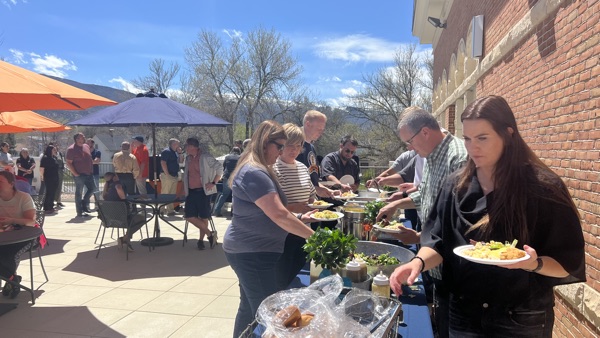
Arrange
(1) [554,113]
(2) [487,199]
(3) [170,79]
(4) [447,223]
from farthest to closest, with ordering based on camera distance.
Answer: (3) [170,79], (1) [554,113], (4) [447,223], (2) [487,199]

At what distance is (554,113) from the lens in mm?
4172

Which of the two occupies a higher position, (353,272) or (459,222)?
(459,222)

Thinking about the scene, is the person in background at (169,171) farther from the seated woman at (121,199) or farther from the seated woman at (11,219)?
the seated woman at (11,219)

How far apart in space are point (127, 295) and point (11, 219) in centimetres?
159

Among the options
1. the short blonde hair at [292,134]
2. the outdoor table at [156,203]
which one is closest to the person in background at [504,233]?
the short blonde hair at [292,134]

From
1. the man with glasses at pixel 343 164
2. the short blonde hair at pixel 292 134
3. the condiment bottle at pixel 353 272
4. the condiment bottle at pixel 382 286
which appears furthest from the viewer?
the man with glasses at pixel 343 164

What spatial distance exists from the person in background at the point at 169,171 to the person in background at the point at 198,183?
3.17m

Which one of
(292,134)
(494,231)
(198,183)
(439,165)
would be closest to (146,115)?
(198,183)

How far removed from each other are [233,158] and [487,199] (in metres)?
8.16

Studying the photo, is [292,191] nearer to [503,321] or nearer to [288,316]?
[503,321]

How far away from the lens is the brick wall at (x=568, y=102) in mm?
3236

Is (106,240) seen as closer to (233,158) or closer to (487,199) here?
(233,158)

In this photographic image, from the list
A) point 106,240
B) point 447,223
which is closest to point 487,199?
point 447,223

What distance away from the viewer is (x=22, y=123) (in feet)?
20.8
